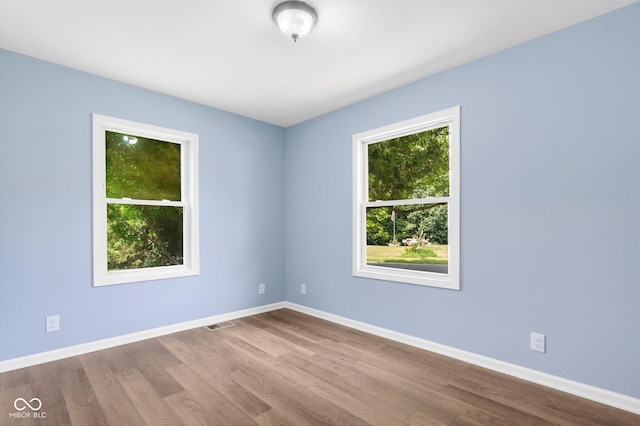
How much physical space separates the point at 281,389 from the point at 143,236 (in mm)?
2303

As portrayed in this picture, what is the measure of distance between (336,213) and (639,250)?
2.73m

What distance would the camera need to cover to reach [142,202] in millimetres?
3498

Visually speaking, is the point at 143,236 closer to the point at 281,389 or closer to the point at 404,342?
the point at 281,389

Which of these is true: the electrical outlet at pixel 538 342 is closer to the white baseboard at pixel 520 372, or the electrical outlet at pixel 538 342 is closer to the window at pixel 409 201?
the white baseboard at pixel 520 372

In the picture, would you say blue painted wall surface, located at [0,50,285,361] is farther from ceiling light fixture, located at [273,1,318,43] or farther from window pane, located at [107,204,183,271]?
ceiling light fixture, located at [273,1,318,43]

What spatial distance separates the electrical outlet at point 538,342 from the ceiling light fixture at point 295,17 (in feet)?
9.38

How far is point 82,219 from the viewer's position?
3.04 metres

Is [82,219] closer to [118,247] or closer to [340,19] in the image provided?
[118,247]

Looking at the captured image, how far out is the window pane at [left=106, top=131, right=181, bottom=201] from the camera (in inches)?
131

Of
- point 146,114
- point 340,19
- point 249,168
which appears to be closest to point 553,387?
point 340,19

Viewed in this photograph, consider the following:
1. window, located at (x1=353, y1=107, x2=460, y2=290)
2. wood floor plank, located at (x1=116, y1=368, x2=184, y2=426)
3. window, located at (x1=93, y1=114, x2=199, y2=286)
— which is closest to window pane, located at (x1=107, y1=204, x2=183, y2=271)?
window, located at (x1=93, y1=114, x2=199, y2=286)

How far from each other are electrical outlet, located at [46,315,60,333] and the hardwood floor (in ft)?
0.96

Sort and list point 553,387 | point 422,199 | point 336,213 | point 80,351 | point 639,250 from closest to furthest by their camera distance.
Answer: point 639,250
point 553,387
point 80,351
point 422,199
point 336,213

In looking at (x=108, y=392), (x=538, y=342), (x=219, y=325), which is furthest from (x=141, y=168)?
(x=538, y=342)
